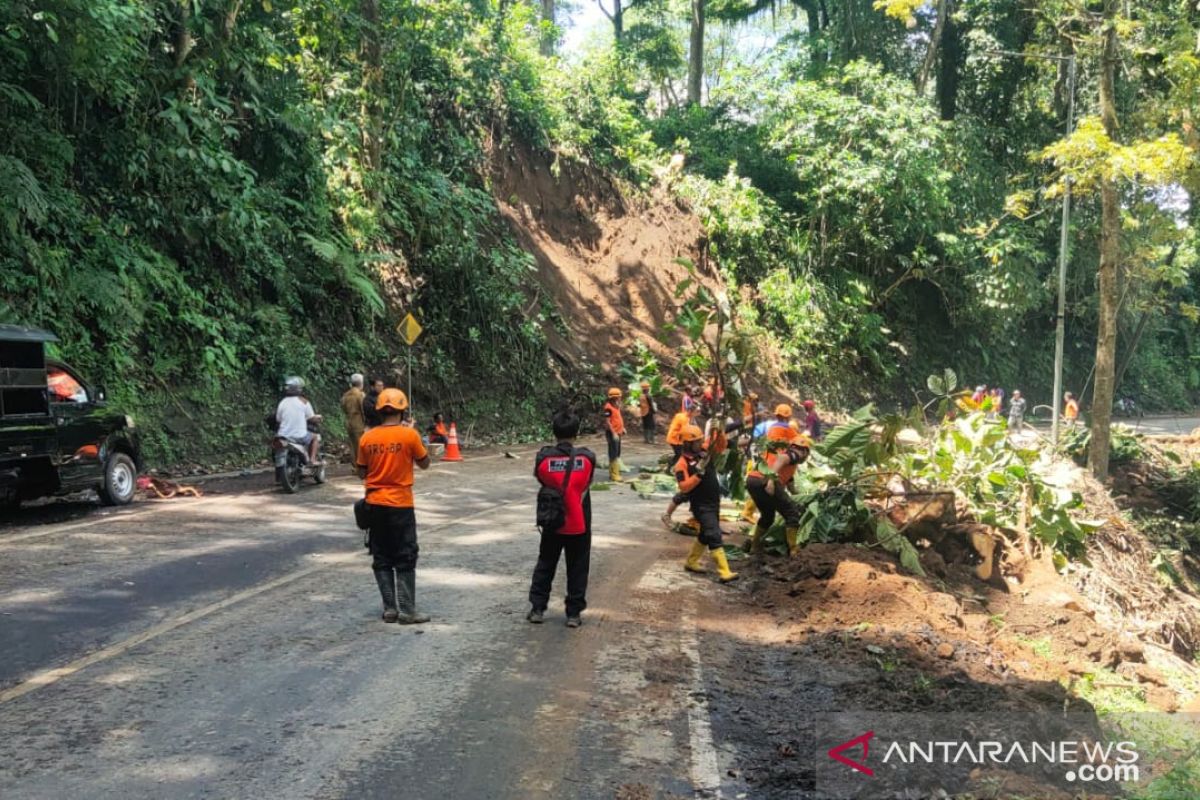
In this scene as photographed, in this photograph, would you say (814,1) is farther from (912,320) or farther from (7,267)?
(7,267)

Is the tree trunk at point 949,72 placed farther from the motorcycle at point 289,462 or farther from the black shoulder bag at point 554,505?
the black shoulder bag at point 554,505

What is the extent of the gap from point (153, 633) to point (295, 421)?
25.5 ft

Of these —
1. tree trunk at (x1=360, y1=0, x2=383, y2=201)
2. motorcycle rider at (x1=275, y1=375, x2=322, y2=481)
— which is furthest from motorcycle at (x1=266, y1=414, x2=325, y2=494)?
tree trunk at (x1=360, y1=0, x2=383, y2=201)

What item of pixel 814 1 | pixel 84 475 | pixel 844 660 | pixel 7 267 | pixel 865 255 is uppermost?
pixel 814 1

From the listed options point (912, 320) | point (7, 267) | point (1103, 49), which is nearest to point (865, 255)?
point (912, 320)

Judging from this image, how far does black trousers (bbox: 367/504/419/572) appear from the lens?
7.37 metres

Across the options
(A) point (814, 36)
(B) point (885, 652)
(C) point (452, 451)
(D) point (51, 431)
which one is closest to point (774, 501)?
(B) point (885, 652)

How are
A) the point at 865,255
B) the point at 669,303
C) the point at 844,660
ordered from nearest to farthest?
the point at 844,660
the point at 669,303
the point at 865,255

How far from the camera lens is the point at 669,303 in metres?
32.0

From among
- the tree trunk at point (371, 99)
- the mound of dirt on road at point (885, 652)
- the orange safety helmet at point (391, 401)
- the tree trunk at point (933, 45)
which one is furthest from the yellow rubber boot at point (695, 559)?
the tree trunk at point (933, 45)

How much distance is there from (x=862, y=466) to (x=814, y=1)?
37982 millimetres

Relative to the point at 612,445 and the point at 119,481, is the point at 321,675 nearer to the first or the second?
the point at 119,481

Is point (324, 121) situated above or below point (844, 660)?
above

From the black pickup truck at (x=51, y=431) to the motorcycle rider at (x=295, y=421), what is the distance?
6.94 ft
